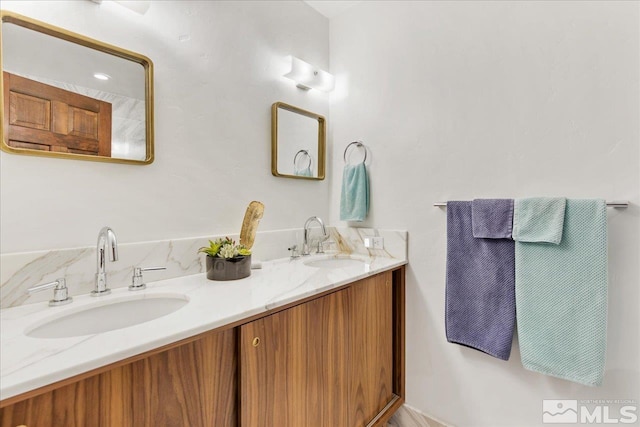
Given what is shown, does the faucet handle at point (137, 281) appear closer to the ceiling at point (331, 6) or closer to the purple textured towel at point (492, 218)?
the purple textured towel at point (492, 218)

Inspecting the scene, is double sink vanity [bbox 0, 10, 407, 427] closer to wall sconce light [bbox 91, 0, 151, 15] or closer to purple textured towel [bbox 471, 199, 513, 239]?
wall sconce light [bbox 91, 0, 151, 15]

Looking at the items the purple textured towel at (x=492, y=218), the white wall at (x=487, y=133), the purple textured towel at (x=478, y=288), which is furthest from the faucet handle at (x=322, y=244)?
the purple textured towel at (x=492, y=218)

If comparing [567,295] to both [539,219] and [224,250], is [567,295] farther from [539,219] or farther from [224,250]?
[224,250]

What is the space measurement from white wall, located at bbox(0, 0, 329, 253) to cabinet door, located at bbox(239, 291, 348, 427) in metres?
0.61

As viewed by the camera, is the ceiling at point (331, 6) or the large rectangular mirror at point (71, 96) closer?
the large rectangular mirror at point (71, 96)

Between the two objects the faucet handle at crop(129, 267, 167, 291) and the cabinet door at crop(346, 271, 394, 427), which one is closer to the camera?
the faucet handle at crop(129, 267, 167, 291)

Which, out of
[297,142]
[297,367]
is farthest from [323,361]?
[297,142]

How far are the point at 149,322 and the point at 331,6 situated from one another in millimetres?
1986

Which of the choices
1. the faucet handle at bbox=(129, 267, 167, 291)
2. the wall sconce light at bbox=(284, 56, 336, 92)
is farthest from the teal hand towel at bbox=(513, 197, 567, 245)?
the faucet handle at bbox=(129, 267, 167, 291)

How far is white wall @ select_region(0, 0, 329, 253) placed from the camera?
3.07ft

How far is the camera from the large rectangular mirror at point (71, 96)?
88 cm

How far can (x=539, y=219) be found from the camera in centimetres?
113

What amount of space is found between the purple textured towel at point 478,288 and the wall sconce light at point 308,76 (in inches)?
40.8

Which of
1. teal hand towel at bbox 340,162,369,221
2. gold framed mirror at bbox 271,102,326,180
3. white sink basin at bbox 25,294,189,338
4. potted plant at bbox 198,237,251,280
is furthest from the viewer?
teal hand towel at bbox 340,162,369,221
